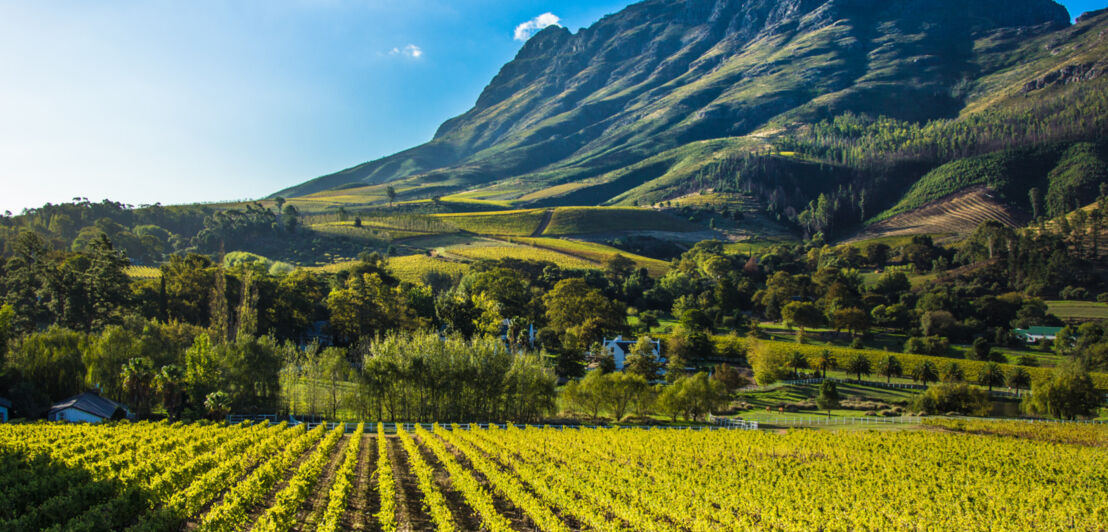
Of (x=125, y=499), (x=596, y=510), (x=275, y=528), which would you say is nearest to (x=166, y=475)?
(x=125, y=499)

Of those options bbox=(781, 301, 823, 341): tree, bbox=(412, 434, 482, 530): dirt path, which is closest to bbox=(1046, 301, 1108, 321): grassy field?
bbox=(781, 301, 823, 341): tree

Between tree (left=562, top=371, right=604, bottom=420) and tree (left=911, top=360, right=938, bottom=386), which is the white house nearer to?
tree (left=562, top=371, right=604, bottom=420)

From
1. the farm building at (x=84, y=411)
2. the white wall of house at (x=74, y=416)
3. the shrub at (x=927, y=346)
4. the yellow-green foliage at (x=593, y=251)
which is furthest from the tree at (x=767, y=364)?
the white wall of house at (x=74, y=416)

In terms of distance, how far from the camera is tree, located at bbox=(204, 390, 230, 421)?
52.2m

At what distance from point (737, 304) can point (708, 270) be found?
82.3 feet

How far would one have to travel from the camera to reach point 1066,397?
64.6 metres

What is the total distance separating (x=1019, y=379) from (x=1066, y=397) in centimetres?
1259

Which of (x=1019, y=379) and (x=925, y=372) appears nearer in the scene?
(x=1019, y=379)

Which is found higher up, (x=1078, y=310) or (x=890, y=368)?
(x=1078, y=310)

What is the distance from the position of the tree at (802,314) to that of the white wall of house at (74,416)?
9679 cm

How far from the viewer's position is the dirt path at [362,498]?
2409 cm

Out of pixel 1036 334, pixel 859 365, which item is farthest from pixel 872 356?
pixel 1036 334

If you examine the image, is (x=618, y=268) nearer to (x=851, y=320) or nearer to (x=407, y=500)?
(x=851, y=320)

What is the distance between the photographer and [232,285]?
8700cm
